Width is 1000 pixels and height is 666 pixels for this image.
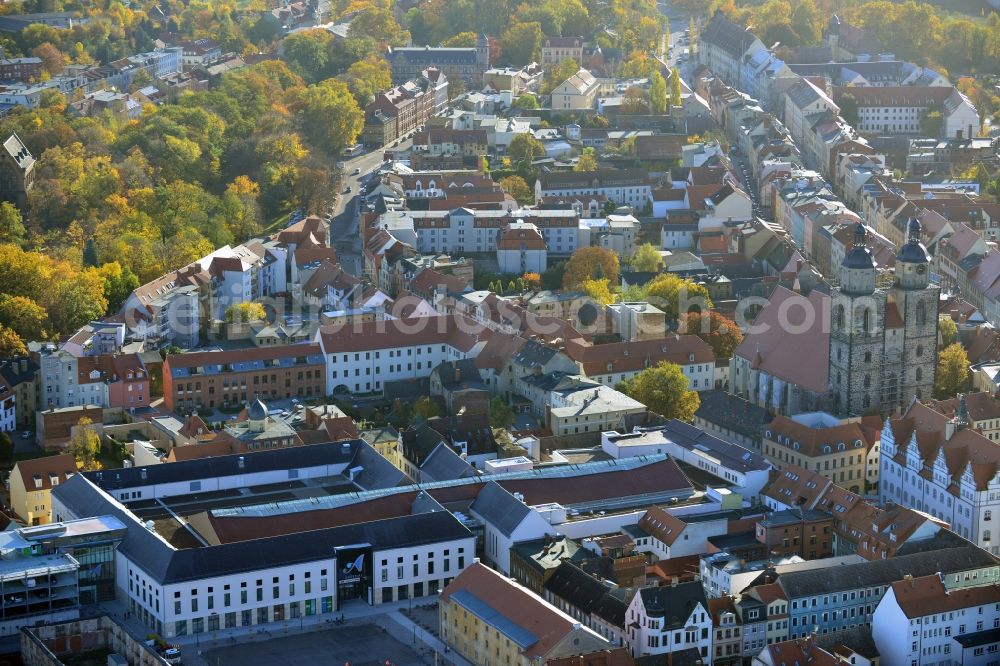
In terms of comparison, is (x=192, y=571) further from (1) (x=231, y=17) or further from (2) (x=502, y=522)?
(1) (x=231, y=17)

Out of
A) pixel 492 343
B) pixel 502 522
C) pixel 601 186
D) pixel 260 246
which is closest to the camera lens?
pixel 502 522

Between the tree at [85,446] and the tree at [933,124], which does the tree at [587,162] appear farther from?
the tree at [85,446]

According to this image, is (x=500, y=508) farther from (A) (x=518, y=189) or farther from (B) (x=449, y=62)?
(B) (x=449, y=62)

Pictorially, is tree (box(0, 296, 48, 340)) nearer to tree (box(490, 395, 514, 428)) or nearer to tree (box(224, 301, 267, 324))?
tree (box(224, 301, 267, 324))

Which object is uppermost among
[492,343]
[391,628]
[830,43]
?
[830,43]

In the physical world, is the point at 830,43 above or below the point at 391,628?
above

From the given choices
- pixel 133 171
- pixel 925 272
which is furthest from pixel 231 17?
pixel 925 272

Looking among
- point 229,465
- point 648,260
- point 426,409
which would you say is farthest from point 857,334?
point 229,465
